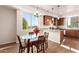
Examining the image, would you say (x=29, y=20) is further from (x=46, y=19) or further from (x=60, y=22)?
(x=60, y=22)

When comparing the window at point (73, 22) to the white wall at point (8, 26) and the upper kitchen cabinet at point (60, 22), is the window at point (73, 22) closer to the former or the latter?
the upper kitchen cabinet at point (60, 22)

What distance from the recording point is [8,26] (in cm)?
243

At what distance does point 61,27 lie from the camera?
2.65 meters

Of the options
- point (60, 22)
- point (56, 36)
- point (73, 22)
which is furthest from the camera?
point (56, 36)

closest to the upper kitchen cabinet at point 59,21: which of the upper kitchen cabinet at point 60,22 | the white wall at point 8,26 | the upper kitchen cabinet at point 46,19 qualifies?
the upper kitchen cabinet at point 60,22

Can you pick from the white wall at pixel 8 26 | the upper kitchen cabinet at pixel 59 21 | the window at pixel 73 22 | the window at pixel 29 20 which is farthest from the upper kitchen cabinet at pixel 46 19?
the white wall at pixel 8 26

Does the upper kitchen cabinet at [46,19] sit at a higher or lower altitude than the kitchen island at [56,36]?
higher

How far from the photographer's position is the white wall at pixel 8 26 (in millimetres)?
2242

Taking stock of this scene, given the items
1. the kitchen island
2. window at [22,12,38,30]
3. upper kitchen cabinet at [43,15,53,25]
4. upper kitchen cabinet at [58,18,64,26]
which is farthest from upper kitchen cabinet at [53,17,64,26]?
window at [22,12,38,30]

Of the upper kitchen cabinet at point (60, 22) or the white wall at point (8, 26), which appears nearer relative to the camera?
the white wall at point (8, 26)

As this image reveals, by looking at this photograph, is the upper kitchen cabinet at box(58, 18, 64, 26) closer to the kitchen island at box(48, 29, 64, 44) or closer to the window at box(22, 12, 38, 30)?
the kitchen island at box(48, 29, 64, 44)

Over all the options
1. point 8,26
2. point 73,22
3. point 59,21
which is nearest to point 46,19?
point 59,21

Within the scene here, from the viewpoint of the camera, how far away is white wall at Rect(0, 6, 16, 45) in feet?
7.36

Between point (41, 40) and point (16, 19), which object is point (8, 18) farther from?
point (41, 40)
